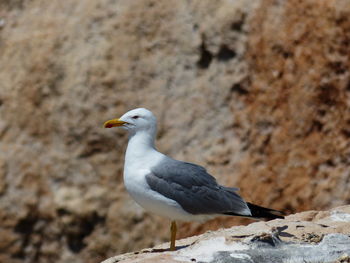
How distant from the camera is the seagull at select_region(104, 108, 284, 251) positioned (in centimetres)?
606

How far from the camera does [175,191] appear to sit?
6125mm

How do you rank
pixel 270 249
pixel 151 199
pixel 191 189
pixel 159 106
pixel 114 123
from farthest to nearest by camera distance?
pixel 159 106, pixel 114 123, pixel 191 189, pixel 151 199, pixel 270 249

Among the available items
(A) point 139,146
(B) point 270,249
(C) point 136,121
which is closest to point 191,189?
(A) point 139,146

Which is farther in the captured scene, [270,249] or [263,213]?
[263,213]

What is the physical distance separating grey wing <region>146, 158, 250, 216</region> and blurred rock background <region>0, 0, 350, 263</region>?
2244mm

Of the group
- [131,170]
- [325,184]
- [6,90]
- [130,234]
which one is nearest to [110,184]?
[130,234]

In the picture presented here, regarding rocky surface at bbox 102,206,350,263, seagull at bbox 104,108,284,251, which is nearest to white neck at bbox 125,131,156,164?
seagull at bbox 104,108,284,251

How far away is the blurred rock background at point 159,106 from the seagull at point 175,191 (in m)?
2.21

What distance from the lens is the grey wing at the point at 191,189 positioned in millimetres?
6082

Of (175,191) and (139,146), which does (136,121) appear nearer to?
(139,146)

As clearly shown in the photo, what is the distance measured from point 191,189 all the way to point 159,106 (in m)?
2.93

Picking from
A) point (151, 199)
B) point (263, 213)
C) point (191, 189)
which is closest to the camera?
point (151, 199)

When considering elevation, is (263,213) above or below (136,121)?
below

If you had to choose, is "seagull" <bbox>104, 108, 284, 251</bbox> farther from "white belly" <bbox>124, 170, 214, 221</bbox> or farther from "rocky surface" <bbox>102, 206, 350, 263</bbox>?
"rocky surface" <bbox>102, 206, 350, 263</bbox>
